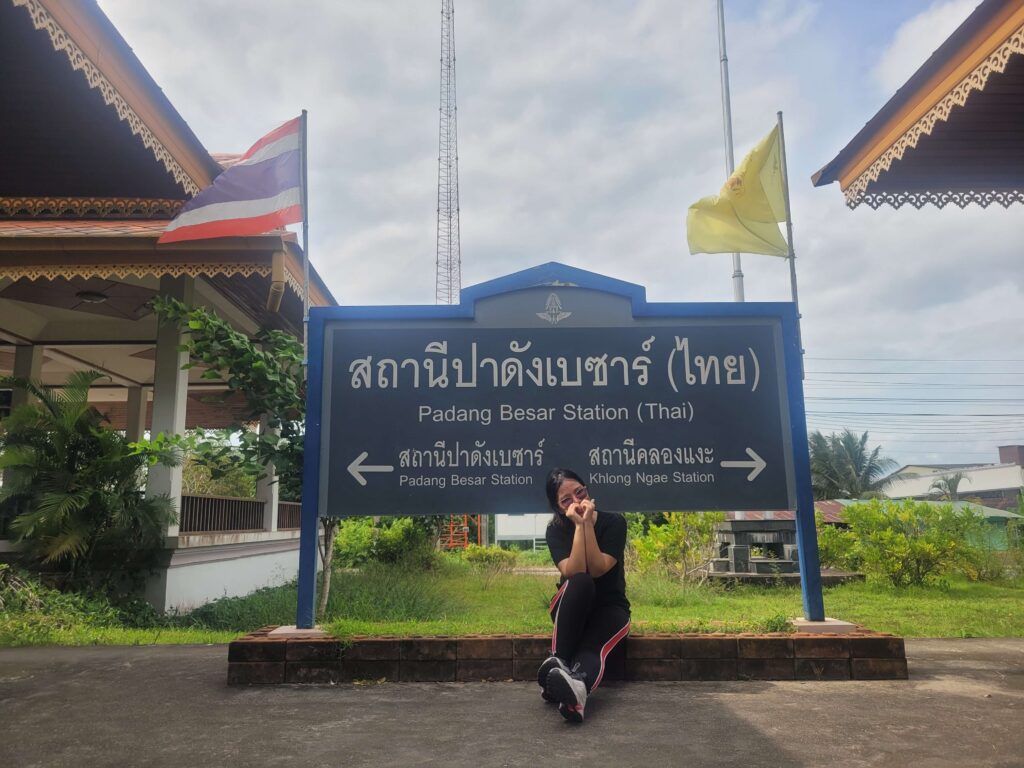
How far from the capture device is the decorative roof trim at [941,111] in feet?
13.3

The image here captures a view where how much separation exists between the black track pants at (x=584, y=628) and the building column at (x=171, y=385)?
19.4 feet

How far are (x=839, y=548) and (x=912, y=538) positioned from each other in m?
1.11

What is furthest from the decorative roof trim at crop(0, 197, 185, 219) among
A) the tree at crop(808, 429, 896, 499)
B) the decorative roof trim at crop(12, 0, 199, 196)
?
the tree at crop(808, 429, 896, 499)

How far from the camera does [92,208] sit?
7957mm

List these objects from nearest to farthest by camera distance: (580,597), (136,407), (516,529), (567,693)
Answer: (567,693) → (580,597) → (136,407) → (516,529)

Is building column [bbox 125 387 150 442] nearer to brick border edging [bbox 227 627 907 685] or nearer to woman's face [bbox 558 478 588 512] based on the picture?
brick border edging [bbox 227 627 907 685]

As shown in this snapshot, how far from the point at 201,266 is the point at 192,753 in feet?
19.6

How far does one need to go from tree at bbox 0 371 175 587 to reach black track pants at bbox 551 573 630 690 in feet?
16.6

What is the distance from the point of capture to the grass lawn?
5.59m

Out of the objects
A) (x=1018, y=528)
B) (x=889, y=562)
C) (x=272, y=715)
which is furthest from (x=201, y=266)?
(x=1018, y=528)

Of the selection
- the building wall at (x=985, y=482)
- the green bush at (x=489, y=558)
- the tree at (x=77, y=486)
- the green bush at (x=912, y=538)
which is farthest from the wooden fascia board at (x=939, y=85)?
the building wall at (x=985, y=482)

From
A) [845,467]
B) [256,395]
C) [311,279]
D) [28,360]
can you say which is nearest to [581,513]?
[256,395]

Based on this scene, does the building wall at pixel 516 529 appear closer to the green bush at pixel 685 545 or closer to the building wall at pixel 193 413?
the building wall at pixel 193 413

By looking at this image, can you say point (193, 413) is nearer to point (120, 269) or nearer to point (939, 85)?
point (120, 269)
